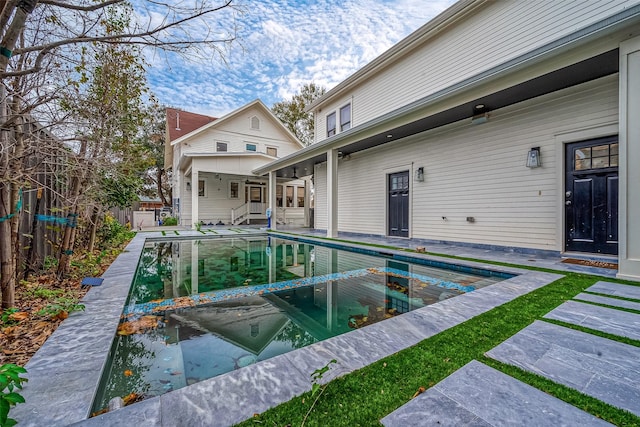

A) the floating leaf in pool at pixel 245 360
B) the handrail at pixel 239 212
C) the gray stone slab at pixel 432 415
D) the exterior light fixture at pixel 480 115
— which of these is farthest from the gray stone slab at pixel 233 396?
the handrail at pixel 239 212

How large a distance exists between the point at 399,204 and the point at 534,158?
3842mm

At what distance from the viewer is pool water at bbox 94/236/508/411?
2029mm

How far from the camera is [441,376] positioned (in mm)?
1658

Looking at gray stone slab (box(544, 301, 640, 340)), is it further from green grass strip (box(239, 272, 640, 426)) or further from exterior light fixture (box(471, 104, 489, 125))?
exterior light fixture (box(471, 104, 489, 125))

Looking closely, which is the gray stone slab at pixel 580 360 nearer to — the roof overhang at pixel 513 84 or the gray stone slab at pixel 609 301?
the gray stone slab at pixel 609 301

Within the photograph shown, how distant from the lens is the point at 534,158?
571cm

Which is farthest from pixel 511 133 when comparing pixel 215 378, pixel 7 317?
pixel 7 317

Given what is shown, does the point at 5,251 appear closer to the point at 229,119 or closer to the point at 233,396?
the point at 233,396

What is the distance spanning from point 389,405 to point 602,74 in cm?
652

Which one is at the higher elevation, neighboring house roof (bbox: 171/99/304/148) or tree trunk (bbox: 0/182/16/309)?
neighboring house roof (bbox: 171/99/304/148)

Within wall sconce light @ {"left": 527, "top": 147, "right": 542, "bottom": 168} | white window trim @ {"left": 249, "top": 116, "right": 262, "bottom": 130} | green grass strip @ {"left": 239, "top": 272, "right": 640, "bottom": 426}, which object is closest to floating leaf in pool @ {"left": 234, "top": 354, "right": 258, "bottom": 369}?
green grass strip @ {"left": 239, "top": 272, "right": 640, "bottom": 426}

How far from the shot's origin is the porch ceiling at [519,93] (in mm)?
4481

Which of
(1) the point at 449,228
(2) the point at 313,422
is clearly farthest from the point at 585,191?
(2) the point at 313,422

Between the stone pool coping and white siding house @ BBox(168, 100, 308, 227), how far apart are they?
12.9m
